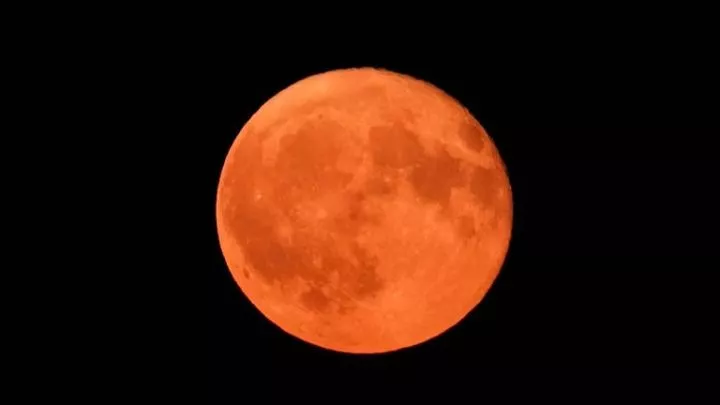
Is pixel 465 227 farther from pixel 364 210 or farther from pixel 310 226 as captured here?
pixel 310 226

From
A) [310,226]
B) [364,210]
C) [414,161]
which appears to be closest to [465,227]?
[414,161]

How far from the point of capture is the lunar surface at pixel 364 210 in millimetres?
3830

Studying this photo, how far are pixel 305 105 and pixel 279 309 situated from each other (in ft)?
3.12

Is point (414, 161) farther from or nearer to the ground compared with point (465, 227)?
farther from the ground

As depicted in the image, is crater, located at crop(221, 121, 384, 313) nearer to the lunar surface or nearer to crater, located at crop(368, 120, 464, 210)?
the lunar surface

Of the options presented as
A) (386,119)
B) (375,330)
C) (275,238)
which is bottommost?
(375,330)

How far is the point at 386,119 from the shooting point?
3930mm

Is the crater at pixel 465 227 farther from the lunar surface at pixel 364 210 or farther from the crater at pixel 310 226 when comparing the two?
the crater at pixel 310 226

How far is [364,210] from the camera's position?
150 inches

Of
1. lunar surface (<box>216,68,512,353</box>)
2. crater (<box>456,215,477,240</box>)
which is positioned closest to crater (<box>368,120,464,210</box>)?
lunar surface (<box>216,68,512,353</box>)

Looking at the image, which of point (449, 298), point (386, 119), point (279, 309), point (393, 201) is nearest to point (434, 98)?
point (386, 119)

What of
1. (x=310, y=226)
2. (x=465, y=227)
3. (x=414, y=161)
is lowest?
(x=310, y=226)

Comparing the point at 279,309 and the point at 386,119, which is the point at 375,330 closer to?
the point at 279,309

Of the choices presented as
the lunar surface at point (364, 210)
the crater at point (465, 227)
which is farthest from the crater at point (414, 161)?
the crater at point (465, 227)
